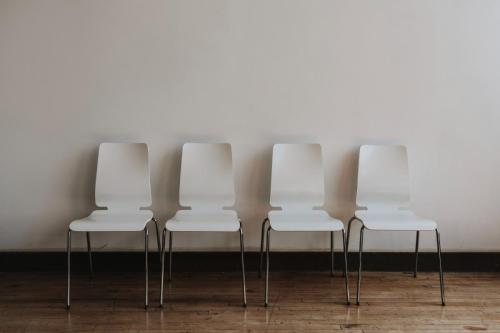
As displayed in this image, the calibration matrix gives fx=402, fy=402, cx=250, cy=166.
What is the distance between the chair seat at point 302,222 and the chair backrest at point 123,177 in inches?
37.2

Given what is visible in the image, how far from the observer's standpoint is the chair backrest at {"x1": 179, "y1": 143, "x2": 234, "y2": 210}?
2912mm

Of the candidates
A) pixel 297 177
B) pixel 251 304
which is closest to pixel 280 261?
pixel 251 304

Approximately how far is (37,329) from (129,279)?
76 cm

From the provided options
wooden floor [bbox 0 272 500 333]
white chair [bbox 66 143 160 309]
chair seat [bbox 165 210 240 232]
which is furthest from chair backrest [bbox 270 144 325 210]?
white chair [bbox 66 143 160 309]

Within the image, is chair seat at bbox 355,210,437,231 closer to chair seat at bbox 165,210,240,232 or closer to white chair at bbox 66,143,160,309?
chair seat at bbox 165,210,240,232

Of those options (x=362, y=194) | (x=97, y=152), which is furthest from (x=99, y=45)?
(x=362, y=194)

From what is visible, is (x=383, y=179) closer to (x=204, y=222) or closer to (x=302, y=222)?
(x=302, y=222)

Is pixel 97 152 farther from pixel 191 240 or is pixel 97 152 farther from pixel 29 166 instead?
pixel 191 240

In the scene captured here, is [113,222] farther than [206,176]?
No

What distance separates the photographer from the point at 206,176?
293cm

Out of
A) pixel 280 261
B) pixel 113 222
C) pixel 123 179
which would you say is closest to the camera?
pixel 113 222

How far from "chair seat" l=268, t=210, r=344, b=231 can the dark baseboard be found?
1.52ft

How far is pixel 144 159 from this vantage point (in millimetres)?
2920

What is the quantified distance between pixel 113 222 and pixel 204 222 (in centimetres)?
58
